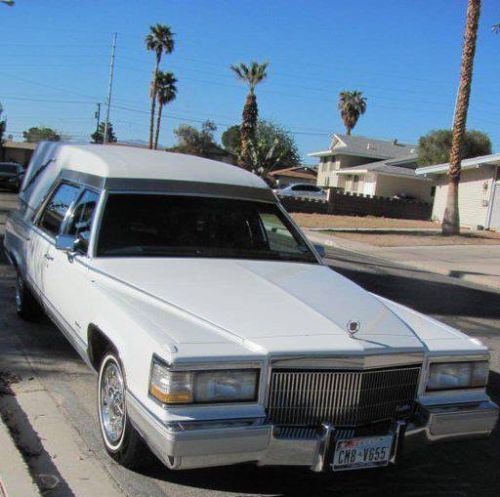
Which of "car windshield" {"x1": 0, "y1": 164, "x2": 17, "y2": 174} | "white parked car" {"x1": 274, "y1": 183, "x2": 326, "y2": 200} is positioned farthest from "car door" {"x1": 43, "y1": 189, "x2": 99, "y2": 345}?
"white parked car" {"x1": 274, "y1": 183, "x2": 326, "y2": 200}

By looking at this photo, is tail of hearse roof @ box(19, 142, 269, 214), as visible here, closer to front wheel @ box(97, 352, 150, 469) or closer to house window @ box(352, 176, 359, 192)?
front wheel @ box(97, 352, 150, 469)

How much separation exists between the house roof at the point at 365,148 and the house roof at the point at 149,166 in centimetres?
5033

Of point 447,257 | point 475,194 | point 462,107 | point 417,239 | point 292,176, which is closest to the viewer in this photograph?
point 447,257

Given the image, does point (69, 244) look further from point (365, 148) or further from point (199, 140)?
point (199, 140)

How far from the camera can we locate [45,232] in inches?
227

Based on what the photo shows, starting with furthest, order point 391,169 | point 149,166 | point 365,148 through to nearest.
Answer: point 365,148 → point 391,169 → point 149,166

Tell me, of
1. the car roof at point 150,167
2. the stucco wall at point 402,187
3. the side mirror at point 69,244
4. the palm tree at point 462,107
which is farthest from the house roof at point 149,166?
the stucco wall at point 402,187

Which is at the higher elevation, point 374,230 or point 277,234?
point 277,234

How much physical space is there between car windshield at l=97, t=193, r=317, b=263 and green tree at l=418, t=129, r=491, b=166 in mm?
46896

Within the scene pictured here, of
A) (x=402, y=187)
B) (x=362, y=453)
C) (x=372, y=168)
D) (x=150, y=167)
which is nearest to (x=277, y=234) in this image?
(x=150, y=167)

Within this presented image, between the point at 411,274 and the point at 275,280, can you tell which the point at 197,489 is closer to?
the point at 275,280

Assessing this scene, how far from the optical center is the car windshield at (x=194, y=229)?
4.63 metres

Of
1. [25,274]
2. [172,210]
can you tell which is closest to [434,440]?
[172,210]

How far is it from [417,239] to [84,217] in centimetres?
1931
